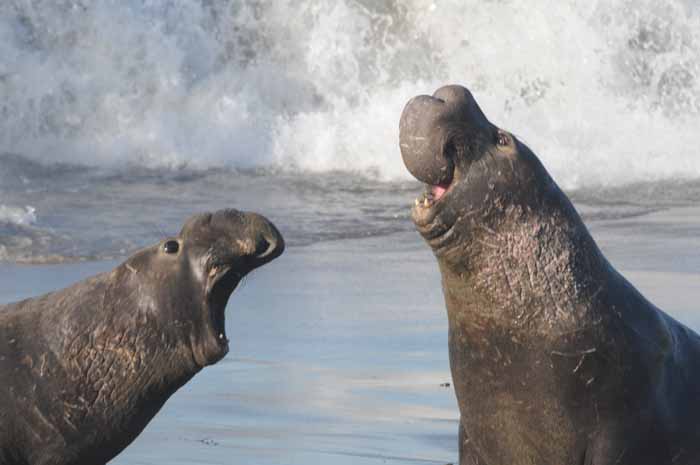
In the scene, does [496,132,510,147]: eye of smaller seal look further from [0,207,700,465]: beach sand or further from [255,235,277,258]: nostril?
[0,207,700,465]: beach sand

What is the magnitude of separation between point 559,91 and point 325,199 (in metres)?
4.88

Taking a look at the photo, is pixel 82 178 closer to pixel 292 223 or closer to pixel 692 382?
pixel 292 223

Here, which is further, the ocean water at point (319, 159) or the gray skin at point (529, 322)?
the ocean water at point (319, 159)

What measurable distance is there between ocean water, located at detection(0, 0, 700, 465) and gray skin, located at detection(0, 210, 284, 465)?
49.7 inches

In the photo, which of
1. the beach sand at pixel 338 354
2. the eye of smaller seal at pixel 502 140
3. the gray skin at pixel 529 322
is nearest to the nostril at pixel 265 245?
the gray skin at pixel 529 322

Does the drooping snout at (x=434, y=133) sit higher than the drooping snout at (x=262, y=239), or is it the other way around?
the drooping snout at (x=434, y=133)

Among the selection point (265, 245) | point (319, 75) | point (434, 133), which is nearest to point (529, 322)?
point (434, 133)

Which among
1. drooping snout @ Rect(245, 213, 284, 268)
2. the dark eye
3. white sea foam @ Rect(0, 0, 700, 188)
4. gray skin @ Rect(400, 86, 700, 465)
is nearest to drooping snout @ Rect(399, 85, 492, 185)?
gray skin @ Rect(400, 86, 700, 465)

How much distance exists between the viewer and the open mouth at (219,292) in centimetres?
598

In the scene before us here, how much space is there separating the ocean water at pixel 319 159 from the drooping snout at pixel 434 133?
1752 mm

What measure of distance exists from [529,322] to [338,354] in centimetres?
351

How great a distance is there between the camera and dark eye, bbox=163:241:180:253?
611cm

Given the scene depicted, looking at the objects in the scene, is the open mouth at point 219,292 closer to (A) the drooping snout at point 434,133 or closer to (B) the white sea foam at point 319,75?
(A) the drooping snout at point 434,133

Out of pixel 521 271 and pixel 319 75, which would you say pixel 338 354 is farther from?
pixel 319 75
